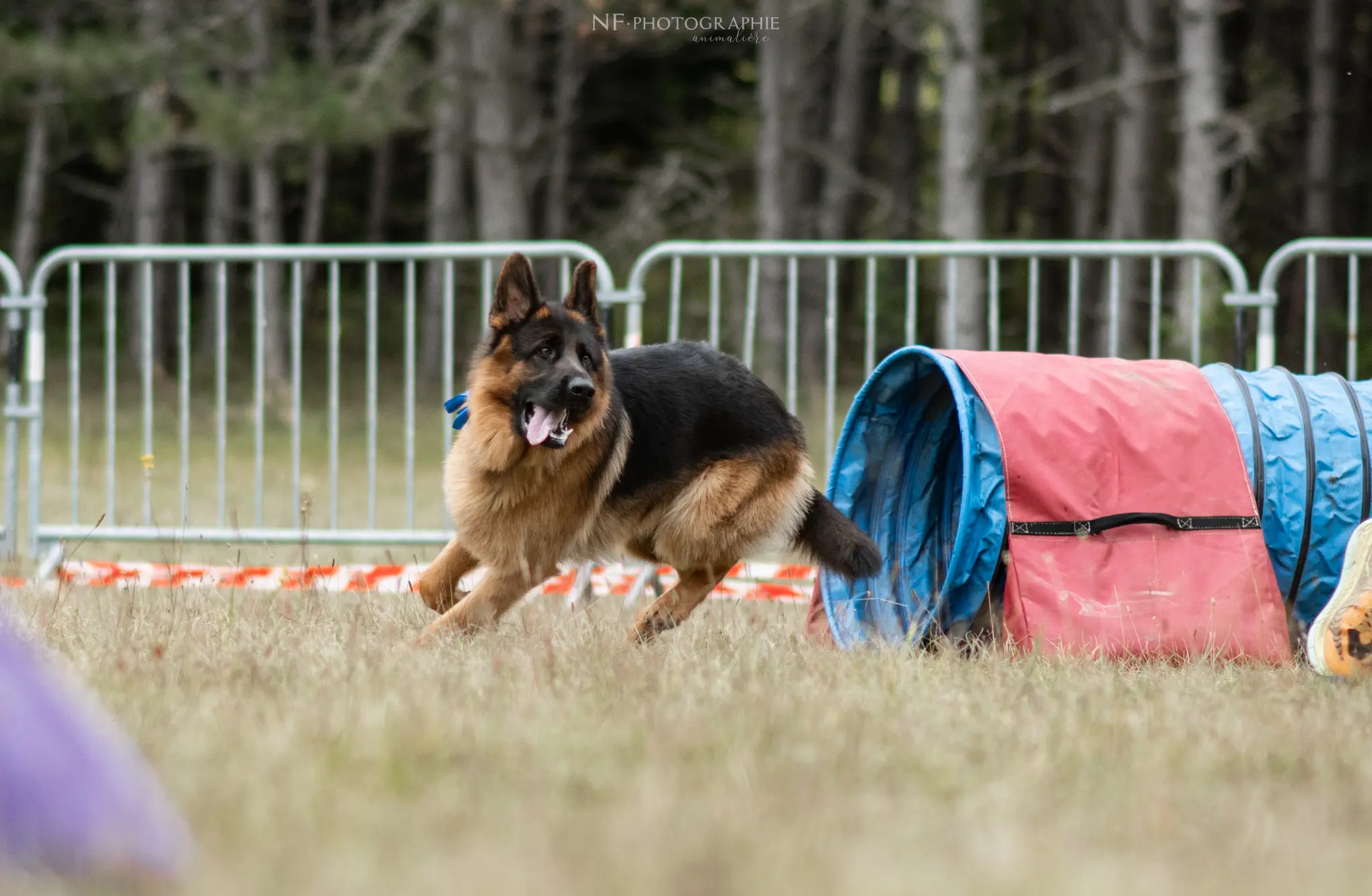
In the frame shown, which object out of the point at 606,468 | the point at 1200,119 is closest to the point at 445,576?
the point at 606,468

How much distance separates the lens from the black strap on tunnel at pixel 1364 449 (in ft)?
16.2

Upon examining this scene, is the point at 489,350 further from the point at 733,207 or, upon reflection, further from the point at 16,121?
the point at 16,121

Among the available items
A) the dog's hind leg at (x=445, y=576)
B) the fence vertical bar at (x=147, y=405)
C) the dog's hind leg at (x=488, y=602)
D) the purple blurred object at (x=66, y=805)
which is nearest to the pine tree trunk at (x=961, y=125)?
the fence vertical bar at (x=147, y=405)

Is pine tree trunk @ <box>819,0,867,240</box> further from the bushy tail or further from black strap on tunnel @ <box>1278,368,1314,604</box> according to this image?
the bushy tail

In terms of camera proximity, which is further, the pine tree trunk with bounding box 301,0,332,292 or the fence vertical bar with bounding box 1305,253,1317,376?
the pine tree trunk with bounding box 301,0,332,292

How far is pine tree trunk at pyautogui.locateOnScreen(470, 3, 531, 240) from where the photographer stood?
17.1 meters

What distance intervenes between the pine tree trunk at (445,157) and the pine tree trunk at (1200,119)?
25.7 ft

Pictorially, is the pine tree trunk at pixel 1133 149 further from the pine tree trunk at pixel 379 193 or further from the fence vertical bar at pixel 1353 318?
the pine tree trunk at pixel 379 193

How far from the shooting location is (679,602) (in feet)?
16.6

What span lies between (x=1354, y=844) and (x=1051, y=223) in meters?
24.5

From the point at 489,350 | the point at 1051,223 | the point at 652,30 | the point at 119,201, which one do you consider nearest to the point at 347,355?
the point at 119,201

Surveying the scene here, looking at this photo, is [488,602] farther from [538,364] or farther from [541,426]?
[538,364]

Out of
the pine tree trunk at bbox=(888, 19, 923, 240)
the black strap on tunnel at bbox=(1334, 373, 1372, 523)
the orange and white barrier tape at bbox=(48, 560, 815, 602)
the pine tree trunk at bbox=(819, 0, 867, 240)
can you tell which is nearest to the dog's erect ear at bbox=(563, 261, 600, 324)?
the orange and white barrier tape at bbox=(48, 560, 815, 602)

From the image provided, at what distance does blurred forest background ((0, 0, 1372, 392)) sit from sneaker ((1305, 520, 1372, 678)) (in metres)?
8.00
